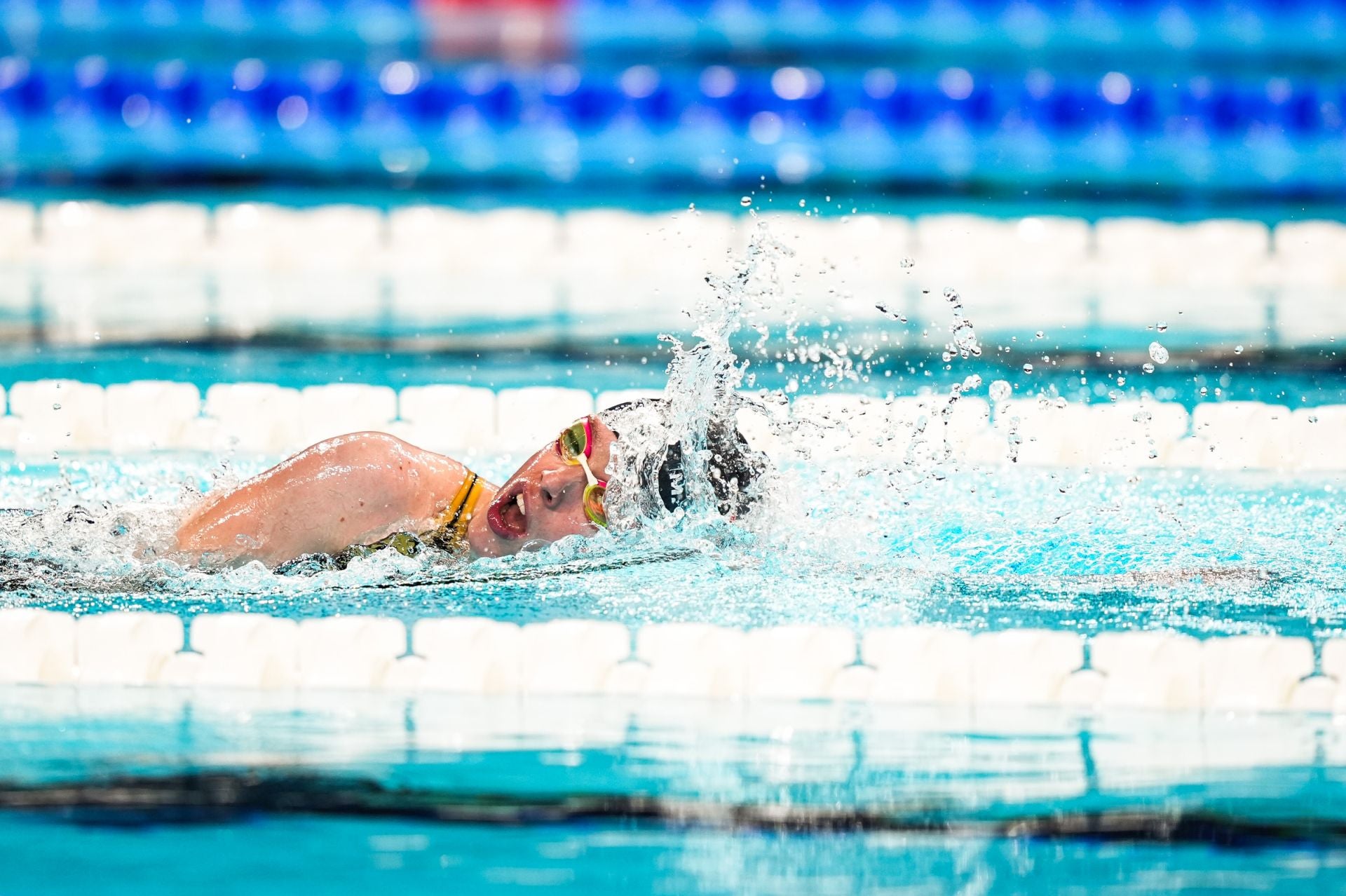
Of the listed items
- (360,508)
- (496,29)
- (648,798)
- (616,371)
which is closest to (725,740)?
(648,798)

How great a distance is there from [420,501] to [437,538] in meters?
0.07

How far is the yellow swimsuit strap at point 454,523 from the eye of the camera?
2.56m

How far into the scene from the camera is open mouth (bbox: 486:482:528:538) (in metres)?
2.50

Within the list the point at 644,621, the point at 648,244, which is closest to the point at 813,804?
the point at 644,621

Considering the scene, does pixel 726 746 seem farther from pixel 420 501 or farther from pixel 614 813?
pixel 420 501

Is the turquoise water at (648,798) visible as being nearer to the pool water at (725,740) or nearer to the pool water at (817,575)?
the pool water at (725,740)

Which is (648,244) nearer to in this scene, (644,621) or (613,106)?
(613,106)

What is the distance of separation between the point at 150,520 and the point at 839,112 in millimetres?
3637

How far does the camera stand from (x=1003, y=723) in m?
2.32

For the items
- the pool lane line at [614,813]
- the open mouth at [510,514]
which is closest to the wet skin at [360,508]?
the open mouth at [510,514]

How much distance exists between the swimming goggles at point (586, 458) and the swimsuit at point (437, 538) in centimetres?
20

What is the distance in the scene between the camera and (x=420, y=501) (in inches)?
102

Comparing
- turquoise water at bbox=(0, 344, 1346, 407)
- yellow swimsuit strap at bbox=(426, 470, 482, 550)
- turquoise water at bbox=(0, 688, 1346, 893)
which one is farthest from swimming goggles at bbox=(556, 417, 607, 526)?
turquoise water at bbox=(0, 344, 1346, 407)

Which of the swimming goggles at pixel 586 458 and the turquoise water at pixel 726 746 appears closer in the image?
the turquoise water at pixel 726 746
